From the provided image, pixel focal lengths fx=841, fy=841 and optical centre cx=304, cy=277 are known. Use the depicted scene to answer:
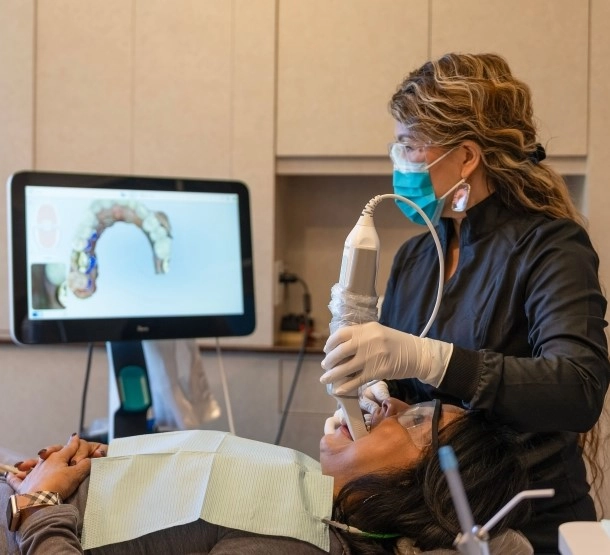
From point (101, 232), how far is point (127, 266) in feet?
0.31

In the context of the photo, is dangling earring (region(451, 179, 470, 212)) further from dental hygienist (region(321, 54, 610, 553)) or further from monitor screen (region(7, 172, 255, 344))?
monitor screen (region(7, 172, 255, 344))

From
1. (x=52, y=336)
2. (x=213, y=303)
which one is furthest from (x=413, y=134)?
(x=52, y=336)

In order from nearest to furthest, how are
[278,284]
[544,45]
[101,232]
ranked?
[101,232] → [544,45] → [278,284]

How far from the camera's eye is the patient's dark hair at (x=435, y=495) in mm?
1236

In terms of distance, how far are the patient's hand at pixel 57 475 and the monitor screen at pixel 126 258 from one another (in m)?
0.43

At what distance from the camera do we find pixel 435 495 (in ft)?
4.07

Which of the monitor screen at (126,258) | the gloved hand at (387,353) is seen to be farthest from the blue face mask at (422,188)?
the monitor screen at (126,258)

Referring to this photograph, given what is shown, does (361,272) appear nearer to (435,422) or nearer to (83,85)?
(435,422)

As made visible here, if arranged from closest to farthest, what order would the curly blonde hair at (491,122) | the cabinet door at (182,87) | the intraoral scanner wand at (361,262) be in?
1. the intraoral scanner wand at (361,262)
2. the curly blonde hair at (491,122)
3. the cabinet door at (182,87)

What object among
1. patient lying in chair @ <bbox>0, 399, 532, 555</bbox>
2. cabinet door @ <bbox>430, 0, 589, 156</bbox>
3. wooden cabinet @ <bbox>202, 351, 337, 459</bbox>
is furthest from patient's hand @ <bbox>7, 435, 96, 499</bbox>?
A: cabinet door @ <bbox>430, 0, 589, 156</bbox>

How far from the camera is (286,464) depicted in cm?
133

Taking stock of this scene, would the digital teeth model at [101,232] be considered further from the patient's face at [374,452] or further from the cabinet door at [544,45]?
the cabinet door at [544,45]

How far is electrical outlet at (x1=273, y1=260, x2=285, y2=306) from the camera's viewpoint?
266 cm

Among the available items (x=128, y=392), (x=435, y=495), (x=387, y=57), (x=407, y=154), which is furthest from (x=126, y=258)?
(x=387, y=57)
